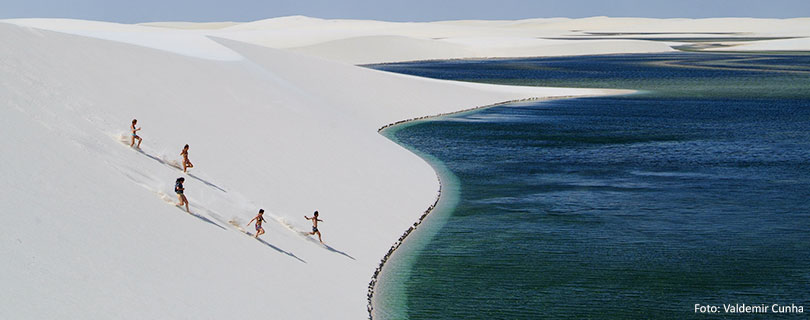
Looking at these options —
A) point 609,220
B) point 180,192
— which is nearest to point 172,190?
point 180,192

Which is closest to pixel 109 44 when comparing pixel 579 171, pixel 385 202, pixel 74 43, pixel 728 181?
pixel 74 43

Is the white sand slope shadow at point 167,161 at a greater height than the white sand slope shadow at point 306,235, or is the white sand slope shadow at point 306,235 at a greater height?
the white sand slope shadow at point 167,161

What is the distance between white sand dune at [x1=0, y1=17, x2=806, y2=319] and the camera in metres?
17.7

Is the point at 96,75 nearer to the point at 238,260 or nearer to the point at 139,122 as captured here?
the point at 139,122

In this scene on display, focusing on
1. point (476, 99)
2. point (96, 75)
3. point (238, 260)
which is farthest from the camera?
point (476, 99)

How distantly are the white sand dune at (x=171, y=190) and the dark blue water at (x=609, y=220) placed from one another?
7.57ft

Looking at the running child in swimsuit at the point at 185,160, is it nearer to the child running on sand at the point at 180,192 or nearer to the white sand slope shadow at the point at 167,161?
the white sand slope shadow at the point at 167,161

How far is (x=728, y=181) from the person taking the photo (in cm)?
4003

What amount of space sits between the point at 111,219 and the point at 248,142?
49.7 ft

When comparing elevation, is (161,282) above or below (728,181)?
below

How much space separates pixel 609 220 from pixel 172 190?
15.5m

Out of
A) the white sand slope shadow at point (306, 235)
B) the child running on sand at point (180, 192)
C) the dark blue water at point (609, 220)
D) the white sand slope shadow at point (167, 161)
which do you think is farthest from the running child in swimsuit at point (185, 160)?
the dark blue water at point (609, 220)

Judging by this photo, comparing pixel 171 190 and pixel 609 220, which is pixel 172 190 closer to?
pixel 171 190

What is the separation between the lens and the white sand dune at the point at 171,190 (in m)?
17.7
